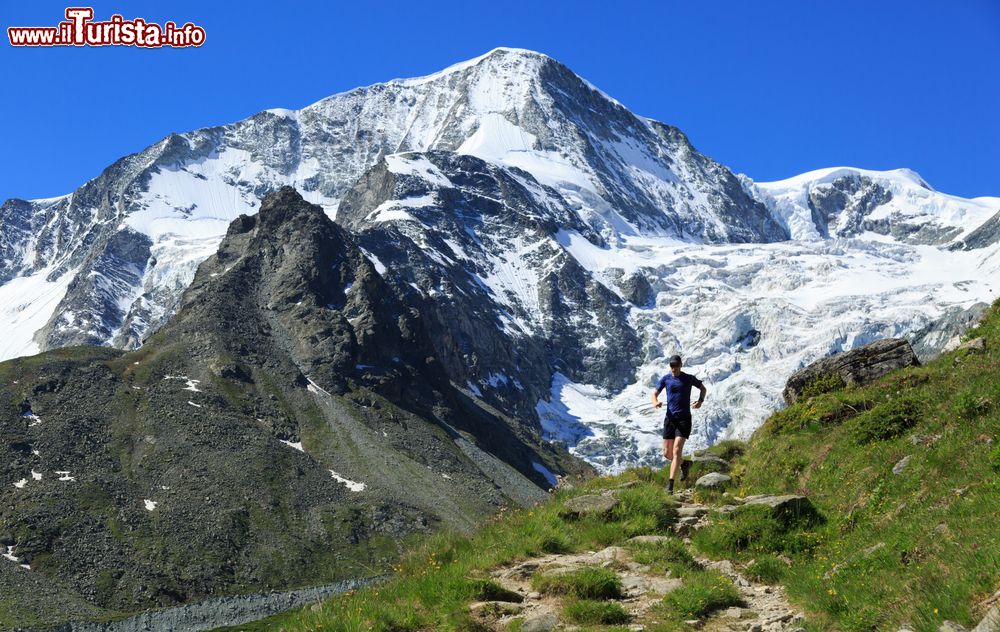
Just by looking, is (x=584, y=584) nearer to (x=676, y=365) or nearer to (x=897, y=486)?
(x=897, y=486)

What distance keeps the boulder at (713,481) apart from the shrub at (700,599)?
7890 millimetres

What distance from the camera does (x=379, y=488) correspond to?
193500 mm

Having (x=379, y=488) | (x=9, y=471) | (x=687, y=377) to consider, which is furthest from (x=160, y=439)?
(x=687, y=377)

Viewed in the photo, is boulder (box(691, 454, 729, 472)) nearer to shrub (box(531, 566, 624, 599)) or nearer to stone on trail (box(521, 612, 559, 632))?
shrub (box(531, 566, 624, 599))

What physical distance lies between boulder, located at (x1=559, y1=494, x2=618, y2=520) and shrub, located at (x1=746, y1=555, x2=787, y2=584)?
4.40 metres

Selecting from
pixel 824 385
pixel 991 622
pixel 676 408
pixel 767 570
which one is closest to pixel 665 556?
pixel 767 570

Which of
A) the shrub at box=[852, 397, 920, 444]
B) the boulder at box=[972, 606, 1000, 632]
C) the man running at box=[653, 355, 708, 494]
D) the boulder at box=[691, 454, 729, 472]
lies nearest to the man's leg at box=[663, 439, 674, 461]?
the man running at box=[653, 355, 708, 494]

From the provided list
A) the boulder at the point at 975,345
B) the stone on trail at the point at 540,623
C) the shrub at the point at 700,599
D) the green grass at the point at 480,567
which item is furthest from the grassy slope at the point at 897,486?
A: the stone on trail at the point at 540,623

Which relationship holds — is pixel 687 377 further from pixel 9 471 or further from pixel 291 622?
pixel 9 471

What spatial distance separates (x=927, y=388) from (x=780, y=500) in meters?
5.74

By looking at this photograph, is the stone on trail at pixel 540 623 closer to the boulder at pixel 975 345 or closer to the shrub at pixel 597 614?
the shrub at pixel 597 614

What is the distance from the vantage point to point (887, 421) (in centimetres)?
2266

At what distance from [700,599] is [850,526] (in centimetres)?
432

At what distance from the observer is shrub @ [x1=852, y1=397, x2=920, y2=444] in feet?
73.4
